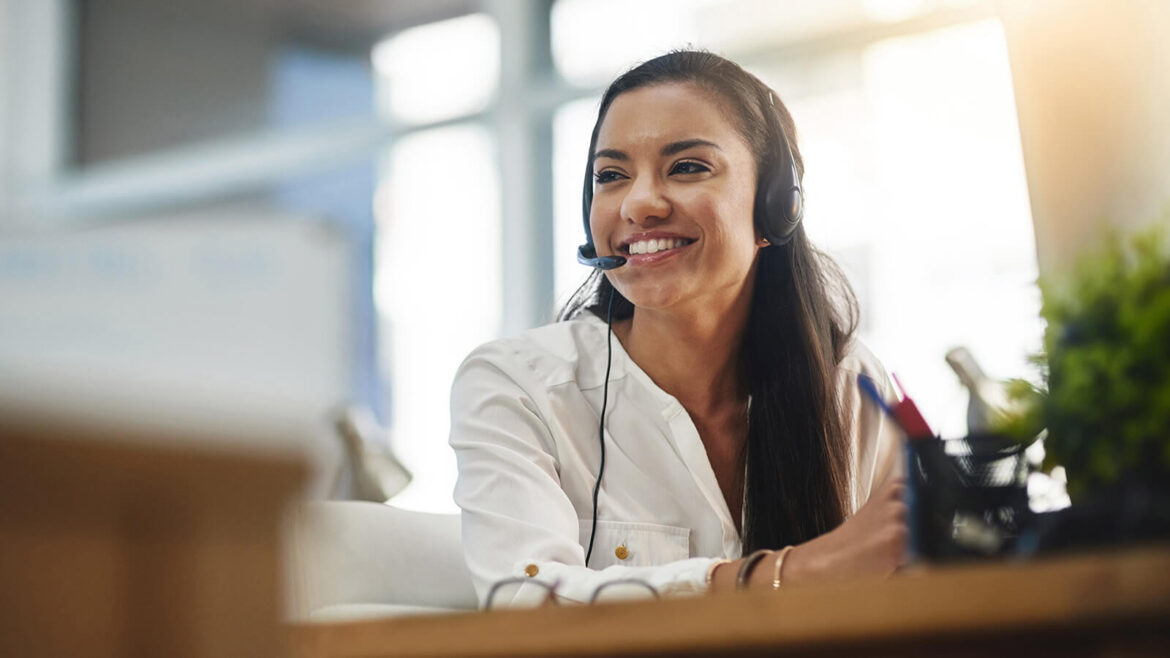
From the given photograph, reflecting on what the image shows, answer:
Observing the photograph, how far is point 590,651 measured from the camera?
571mm

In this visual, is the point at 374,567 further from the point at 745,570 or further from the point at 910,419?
the point at 910,419

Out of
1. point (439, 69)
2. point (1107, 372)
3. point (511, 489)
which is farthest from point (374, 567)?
point (439, 69)

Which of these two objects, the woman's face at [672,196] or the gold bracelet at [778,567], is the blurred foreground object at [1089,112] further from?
the woman's face at [672,196]

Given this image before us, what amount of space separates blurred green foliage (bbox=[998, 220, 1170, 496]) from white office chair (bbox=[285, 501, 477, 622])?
0.88 m

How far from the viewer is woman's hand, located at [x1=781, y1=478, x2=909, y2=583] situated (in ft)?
3.15

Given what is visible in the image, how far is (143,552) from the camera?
0.46m

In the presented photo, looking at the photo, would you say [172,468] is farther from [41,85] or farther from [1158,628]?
[41,85]

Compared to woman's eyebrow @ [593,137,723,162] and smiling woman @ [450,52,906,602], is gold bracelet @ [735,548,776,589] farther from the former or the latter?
woman's eyebrow @ [593,137,723,162]

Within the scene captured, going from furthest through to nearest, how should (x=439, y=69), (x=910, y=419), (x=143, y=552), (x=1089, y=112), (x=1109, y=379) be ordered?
(x=439, y=69), (x=1089, y=112), (x=910, y=419), (x=1109, y=379), (x=143, y=552)

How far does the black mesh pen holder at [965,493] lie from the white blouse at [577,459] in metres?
0.64

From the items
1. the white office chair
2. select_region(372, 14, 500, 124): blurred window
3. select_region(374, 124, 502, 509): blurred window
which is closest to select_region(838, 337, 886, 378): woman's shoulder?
the white office chair

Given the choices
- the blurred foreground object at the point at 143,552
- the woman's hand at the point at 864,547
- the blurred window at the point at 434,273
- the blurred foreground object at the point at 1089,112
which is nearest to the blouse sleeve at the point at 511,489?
the woman's hand at the point at 864,547

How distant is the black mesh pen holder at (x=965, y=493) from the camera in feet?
2.36

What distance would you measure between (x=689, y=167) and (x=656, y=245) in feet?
0.40
